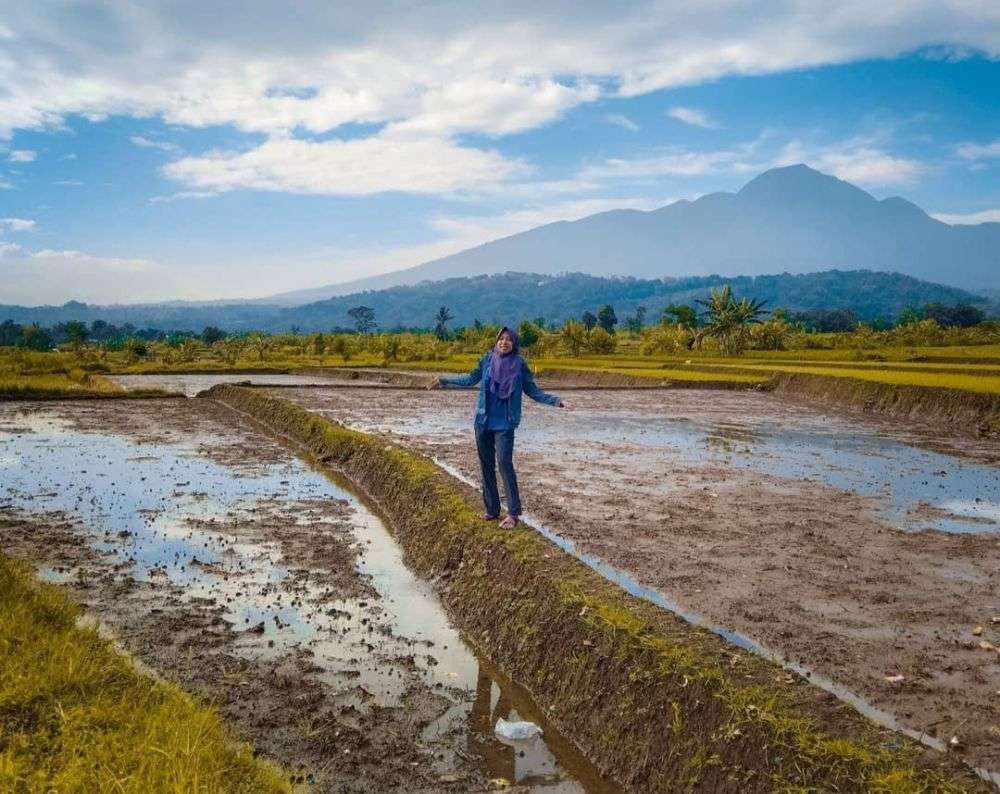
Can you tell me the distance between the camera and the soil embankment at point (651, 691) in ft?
13.3

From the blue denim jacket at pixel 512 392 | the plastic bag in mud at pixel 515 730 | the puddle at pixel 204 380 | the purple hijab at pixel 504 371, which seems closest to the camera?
the plastic bag in mud at pixel 515 730

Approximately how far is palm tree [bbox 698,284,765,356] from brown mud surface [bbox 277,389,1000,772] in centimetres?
3158

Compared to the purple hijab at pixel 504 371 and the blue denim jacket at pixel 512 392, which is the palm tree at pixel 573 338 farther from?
the purple hijab at pixel 504 371

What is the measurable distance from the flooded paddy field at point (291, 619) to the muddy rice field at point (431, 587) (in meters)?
0.02

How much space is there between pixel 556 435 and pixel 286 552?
10.9 m

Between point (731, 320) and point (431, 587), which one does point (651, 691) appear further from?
point (731, 320)

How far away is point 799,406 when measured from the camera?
90.0 feet

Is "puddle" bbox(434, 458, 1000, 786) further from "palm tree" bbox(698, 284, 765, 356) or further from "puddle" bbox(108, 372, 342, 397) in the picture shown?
"palm tree" bbox(698, 284, 765, 356)

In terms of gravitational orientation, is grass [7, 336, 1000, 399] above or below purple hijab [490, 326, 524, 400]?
below

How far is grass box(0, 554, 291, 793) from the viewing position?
13.2ft

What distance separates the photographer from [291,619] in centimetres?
726

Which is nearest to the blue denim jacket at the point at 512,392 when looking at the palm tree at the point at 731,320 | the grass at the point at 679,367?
the grass at the point at 679,367

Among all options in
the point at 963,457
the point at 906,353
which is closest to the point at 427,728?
the point at 963,457

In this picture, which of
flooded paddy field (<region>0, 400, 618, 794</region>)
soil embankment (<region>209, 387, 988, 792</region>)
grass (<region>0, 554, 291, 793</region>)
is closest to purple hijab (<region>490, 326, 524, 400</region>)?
soil embankment (<region>209, 387, 988, 792</region>)
